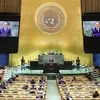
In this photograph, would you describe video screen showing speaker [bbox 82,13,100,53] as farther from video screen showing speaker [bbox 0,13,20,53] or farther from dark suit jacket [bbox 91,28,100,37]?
video screen showing speaker [bbox 0,13,20,53]

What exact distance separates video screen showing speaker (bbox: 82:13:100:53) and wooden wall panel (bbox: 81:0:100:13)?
1.74 metres

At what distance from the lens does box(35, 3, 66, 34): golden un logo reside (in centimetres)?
2486

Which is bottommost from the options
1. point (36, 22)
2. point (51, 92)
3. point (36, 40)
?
point (51, 92)

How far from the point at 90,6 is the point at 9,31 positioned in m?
8.26

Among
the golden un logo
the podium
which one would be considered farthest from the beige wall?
the podium

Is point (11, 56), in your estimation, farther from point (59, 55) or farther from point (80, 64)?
point (80, 64)

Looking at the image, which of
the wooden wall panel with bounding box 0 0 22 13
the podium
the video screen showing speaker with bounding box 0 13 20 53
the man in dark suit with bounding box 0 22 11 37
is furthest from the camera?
the wooden wall panel with bounding box 0 0 22 13

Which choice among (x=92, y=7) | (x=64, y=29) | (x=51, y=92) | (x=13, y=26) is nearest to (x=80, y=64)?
(x=64, y=29)

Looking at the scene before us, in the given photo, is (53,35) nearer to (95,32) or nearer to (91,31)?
(91,31)

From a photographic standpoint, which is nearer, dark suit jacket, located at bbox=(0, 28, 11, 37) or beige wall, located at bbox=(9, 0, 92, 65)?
dark suit jacket, located at bbox=(0, 28, 11, 37)

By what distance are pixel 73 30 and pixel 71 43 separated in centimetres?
140

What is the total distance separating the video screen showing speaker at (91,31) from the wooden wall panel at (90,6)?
68.5 inches

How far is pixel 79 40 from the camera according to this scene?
986 inches

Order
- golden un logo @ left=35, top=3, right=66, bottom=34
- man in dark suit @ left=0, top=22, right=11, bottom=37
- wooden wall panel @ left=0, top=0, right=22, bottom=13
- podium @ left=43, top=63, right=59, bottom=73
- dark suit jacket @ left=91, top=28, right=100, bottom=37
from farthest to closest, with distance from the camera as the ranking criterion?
golden un logo @ left=35, top=3, right=66, bottom=34 < wooden wall panel @ left=0, top=0, right=22, bottom=13 < dark suit jacket @ left=91, top=28, right=100, bottom=37 < man in dark suit @ left=0, top=22, right=11, bottom=37 < podium @ left=43, top=63, right=59, bottom=73
